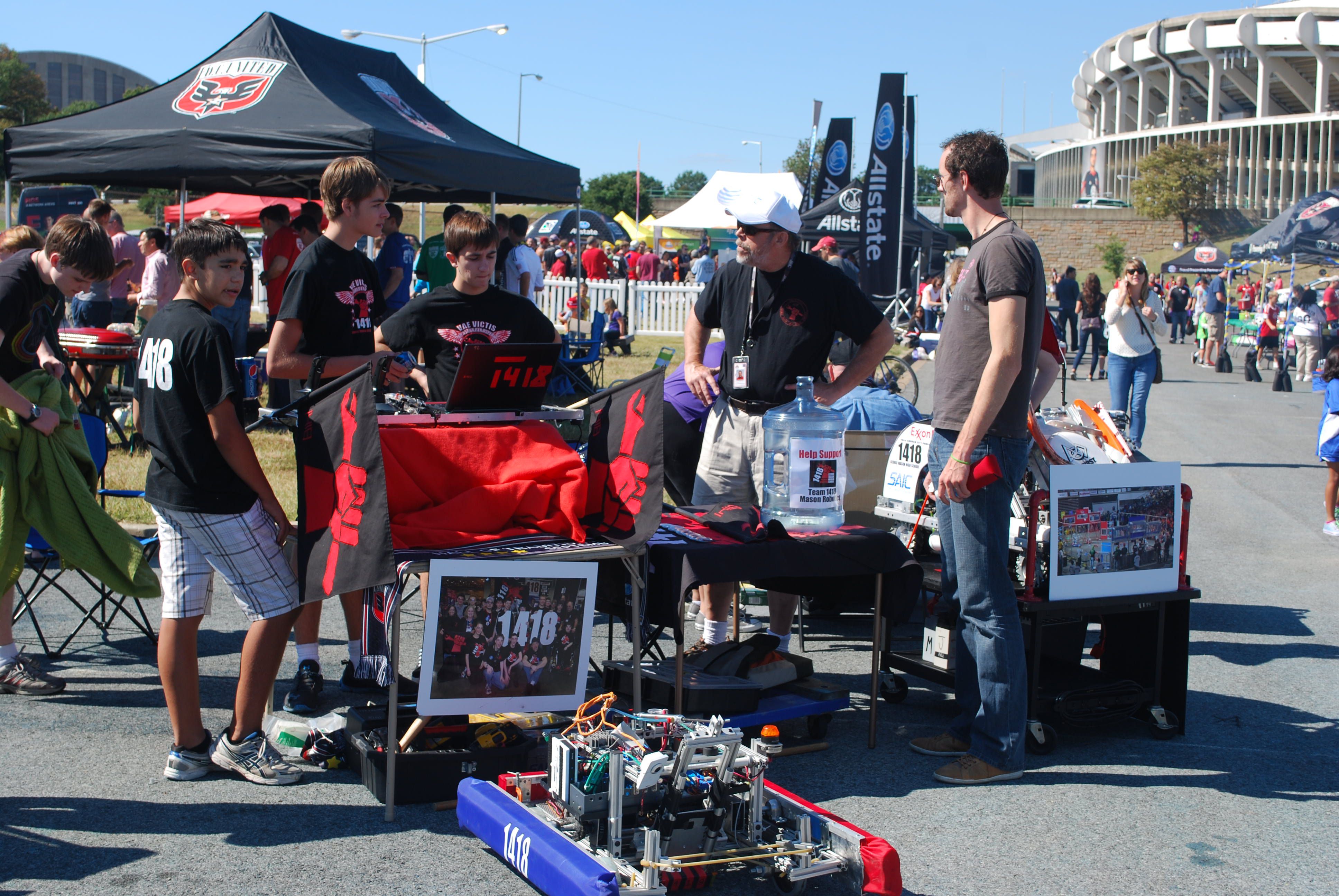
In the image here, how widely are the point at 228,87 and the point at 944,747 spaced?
9.10 metres

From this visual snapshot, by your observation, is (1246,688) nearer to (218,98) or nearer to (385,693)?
(385,693)

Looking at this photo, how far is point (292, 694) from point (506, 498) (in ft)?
4.69

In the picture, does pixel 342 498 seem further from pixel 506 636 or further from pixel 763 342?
pixel 763 342

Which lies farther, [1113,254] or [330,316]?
[1113,254]

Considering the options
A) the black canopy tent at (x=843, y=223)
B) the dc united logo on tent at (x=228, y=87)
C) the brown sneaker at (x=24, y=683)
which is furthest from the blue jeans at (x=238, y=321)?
the black canopy tent at (x=843, y=223)

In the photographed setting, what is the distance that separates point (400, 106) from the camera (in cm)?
1100

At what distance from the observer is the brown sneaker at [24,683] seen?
14.8ft

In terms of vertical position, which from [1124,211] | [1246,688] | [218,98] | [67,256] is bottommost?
[1246,688]

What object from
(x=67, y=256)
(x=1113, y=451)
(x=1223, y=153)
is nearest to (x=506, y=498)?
(x=67, y=256)

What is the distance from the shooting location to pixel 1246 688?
5.15 metres

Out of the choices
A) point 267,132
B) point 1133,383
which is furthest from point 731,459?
point 1133,383

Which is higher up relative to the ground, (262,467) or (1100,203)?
(1100,203)

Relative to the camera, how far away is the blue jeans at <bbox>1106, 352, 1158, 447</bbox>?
10.8m

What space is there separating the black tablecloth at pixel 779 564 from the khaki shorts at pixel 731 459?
1.25 feet
